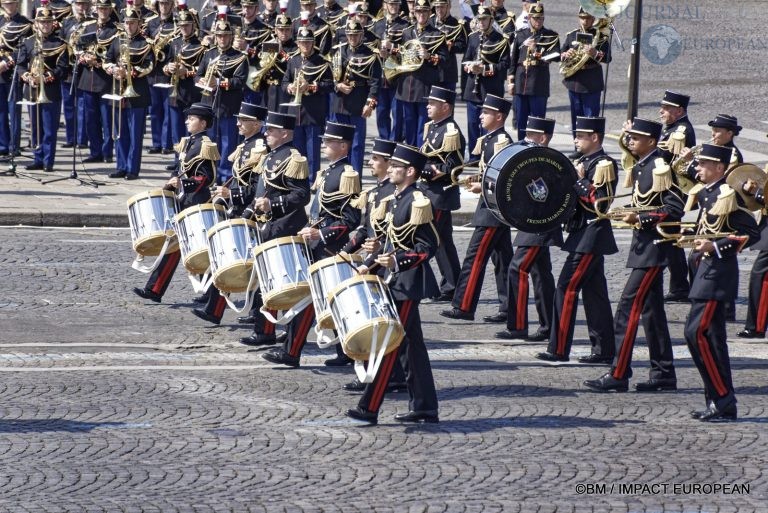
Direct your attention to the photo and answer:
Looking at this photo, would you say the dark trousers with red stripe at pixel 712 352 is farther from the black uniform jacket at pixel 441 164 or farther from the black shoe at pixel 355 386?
the black uniform jacket at pixel 441 164

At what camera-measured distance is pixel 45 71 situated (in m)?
20.6

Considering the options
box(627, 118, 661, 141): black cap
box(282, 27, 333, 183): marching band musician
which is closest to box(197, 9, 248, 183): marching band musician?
box(282, 27, 333, 183): marching band musician

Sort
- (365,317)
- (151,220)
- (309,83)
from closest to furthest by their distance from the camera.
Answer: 1. (365,317)
2. (151,220)
3. (309,83)

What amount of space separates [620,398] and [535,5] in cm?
968

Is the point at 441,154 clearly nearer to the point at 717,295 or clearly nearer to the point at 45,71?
the point at 717,295

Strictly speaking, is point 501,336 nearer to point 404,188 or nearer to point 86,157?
point 404,188

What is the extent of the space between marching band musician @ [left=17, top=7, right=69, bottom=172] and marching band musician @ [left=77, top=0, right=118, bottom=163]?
333 mm

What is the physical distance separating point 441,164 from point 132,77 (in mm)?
7658

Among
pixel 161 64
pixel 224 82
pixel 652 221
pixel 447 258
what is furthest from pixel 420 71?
pixel 652 221

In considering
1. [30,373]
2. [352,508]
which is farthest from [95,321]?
[352,508]

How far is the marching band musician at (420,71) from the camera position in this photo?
20391 millimetres

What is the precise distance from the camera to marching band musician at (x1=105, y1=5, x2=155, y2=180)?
67.1ft

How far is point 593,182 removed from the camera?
1195cm

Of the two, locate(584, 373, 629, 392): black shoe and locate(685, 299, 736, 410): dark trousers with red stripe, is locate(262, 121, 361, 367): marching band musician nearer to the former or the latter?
locate(584, 373, 629, 392): black shoe
